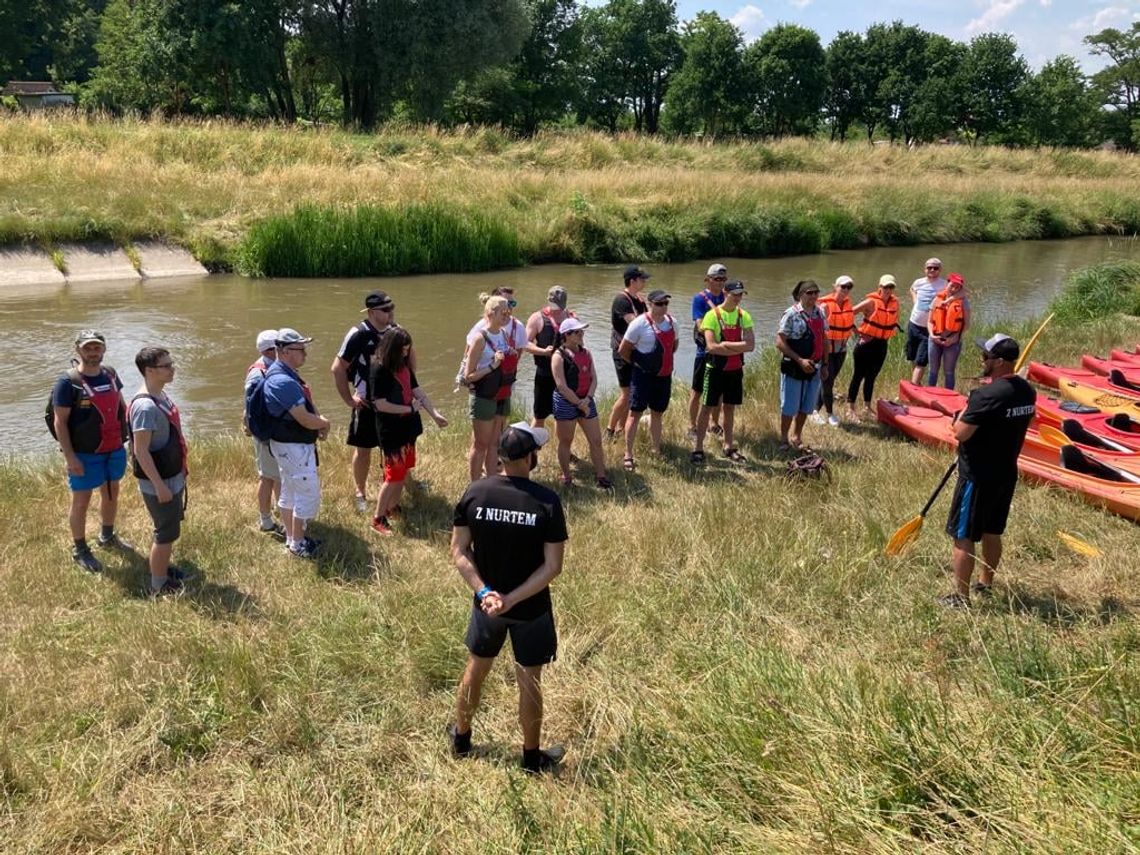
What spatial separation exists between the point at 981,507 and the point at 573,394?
3206mm

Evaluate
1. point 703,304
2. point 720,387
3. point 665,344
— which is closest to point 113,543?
point 665,344

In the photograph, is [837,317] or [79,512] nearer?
[79,512]

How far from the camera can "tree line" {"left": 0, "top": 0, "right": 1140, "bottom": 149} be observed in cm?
3509

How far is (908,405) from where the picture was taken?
32.3ft

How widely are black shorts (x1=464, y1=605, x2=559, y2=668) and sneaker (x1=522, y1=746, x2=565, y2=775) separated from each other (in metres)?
0.47

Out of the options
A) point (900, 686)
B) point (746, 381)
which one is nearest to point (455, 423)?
point (746, 381)

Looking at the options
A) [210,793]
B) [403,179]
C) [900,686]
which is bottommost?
[210,793]

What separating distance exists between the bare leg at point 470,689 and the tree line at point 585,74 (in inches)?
1379

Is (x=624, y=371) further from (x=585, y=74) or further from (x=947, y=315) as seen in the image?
(x=585, y=74)

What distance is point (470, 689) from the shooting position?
3.97m

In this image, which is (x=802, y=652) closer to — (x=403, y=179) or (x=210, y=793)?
(x=210, y=793)

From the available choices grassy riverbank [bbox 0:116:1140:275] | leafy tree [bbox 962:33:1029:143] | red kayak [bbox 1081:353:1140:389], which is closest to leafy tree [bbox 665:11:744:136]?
leafy tree [bbox 962:33:1029:143]

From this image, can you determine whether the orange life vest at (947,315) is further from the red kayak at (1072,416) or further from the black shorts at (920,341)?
the red kayak at (1072,416)

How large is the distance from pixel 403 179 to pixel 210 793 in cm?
2087
